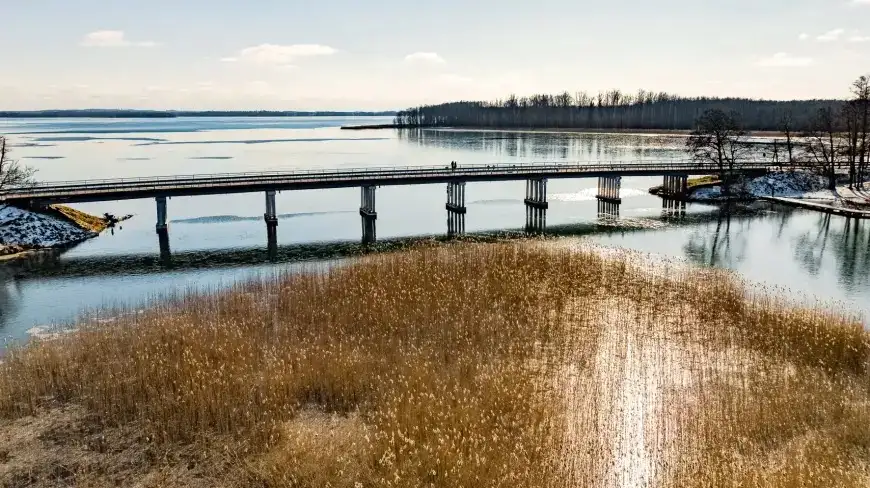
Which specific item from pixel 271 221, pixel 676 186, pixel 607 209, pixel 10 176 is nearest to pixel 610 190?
pixel 607 209

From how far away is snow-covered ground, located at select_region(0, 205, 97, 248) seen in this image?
4919cm

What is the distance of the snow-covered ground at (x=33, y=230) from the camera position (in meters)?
49.2

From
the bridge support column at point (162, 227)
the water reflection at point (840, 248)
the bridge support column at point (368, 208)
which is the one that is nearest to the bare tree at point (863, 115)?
the water reflection at point (840, 248)

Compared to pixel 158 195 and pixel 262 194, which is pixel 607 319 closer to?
pixel 158 195

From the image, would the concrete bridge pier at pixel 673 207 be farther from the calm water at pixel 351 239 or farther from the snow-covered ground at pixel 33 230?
the snow-covered ground at pixel 33 230

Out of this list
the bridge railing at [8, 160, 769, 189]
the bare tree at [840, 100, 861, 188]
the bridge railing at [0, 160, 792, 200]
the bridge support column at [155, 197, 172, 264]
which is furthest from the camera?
the bare tree at [840, 100, 861, 188]

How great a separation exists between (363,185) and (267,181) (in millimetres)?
9387

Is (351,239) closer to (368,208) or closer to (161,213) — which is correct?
(368,208)

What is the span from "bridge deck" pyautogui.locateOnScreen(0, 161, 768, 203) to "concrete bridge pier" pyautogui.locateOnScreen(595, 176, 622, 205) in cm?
111

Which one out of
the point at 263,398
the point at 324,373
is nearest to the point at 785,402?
the point at 324,373

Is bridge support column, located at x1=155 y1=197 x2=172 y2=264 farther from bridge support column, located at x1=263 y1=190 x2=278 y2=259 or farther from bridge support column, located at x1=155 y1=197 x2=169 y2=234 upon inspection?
bridge support column, located at x1=263 y1=190 x2=278 y2=259

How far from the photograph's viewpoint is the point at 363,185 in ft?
205

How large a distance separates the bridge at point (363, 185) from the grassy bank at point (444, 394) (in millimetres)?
27851

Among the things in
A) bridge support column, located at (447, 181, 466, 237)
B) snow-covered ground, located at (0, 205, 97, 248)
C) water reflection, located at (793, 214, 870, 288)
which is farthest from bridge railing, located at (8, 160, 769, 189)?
water reflection, located at (793, 214, 870, 288)
